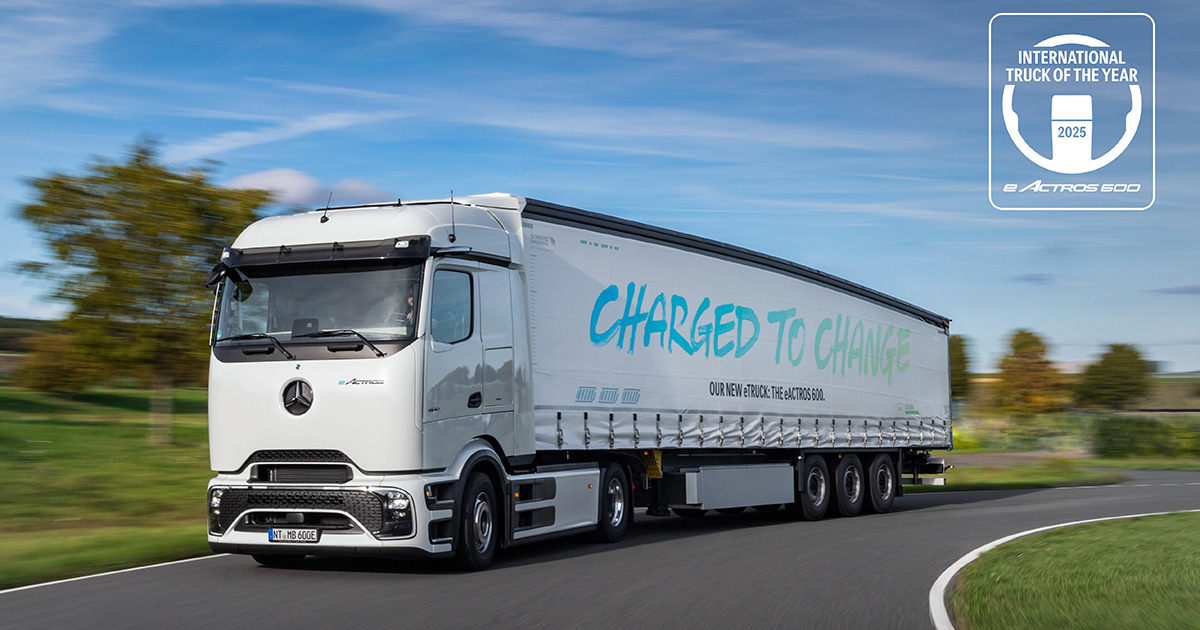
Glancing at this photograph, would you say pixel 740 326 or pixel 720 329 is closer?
pixel 720 329

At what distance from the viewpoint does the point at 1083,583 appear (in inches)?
402

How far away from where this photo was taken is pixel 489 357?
11453 mm

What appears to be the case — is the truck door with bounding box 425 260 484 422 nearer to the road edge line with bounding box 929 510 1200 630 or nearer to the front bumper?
the front bumper

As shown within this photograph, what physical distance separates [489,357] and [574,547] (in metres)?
3.27

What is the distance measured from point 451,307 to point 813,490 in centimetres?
1018

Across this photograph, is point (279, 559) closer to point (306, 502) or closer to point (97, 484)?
point (306, 502)

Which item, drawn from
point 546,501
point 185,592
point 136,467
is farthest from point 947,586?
point 136,467

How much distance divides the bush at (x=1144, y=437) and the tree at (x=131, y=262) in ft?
135

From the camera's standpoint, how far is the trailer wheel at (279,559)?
11.4 meters

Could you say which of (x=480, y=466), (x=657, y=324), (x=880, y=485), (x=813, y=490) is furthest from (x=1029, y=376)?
(x=480, y=466)

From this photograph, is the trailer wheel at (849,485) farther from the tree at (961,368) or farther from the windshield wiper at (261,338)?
the tree at (961,368)

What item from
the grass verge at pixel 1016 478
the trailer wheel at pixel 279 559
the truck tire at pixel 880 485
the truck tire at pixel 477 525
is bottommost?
the grass verge at pixel 1016 478

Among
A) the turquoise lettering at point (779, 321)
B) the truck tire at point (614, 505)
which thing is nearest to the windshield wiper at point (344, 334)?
the truck tire at point (614, 505)

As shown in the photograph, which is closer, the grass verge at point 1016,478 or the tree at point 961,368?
the grass verge at point 1016,478
